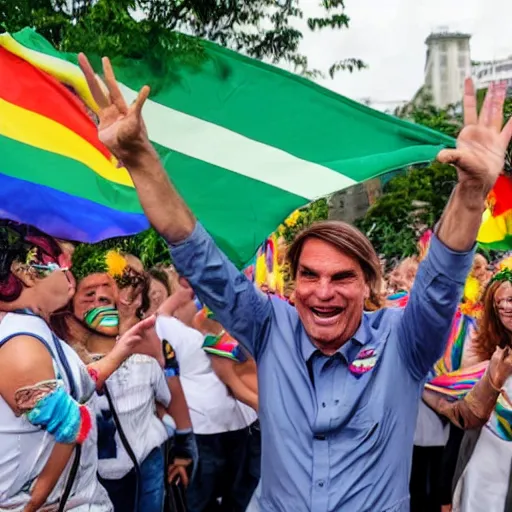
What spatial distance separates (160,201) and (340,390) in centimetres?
70

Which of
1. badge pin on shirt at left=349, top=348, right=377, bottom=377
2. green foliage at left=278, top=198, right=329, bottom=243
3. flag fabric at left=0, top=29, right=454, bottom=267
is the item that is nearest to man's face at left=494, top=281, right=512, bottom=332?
flag fabric at left=0, top=29, right=454, bottom=267

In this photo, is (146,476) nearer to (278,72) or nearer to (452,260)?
(278,72)

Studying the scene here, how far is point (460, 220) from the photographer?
1959mm

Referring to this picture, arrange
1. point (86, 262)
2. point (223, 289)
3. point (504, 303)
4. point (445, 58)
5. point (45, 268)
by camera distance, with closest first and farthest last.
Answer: point (223, 289) < point (45, 268) < point (504, 303) < point (86, 262) < point (445, 58)

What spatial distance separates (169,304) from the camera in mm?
4773

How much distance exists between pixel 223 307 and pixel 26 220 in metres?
2.01

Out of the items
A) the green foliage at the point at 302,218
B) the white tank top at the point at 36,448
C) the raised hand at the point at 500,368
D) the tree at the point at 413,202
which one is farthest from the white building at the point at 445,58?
the white tank top at the point at 36,448

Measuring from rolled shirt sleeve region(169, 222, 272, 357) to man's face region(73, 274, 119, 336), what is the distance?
191 centimetres

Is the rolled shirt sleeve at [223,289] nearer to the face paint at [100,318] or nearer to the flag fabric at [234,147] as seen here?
the flag fabric at [234,147]

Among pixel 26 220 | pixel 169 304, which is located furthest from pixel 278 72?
pixel 169 304

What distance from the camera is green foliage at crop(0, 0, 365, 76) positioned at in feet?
23.3

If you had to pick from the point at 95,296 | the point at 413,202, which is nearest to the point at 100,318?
the point at 95,296

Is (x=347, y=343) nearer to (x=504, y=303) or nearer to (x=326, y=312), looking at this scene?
(x=326, y=312)

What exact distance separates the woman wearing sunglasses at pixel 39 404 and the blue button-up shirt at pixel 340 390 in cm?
102
